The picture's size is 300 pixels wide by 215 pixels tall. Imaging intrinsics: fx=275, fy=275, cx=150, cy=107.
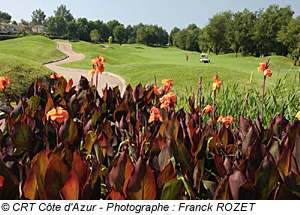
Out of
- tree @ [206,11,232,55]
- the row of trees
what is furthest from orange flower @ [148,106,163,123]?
tree @ [206,11,232,55]

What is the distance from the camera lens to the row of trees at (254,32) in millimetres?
42531

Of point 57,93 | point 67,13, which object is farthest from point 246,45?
point 67,13

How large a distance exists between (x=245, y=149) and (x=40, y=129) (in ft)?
5.07

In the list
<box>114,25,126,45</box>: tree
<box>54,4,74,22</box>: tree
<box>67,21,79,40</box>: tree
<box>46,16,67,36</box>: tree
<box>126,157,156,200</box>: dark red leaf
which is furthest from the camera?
<box>54,4,74,22</box>: tree

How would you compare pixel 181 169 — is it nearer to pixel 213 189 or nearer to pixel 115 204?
pixel 213 189

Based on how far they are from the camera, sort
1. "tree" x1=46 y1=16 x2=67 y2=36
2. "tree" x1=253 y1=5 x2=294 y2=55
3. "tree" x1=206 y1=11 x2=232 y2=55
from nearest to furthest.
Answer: "tree" x1=253 y1=5 x2=294 y2=55, "tree" x1=206 y1=11 x2=232 y2=55, "tree" x1=46 y1=16 x2=67 y2=36

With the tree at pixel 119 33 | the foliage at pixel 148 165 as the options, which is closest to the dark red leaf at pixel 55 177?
the foliage at pixel 148 165

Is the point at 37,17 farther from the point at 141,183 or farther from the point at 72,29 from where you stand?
the point at 141,183

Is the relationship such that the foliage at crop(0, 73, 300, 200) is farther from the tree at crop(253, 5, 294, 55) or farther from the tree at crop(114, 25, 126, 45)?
the tree at crop(114, 25, 126, 45)

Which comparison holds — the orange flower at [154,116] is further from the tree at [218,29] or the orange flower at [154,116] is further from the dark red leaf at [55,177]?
the tree at [218,29]

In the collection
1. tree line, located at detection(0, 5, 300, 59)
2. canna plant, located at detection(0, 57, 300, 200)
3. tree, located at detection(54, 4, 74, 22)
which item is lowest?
canna plant, located at detection(0, 57, 300, 200)

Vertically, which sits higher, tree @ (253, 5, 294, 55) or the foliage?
tree @ (253, 5, 294, 55)

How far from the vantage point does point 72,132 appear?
1.93 meters

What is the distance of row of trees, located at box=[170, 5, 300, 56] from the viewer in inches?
1674
